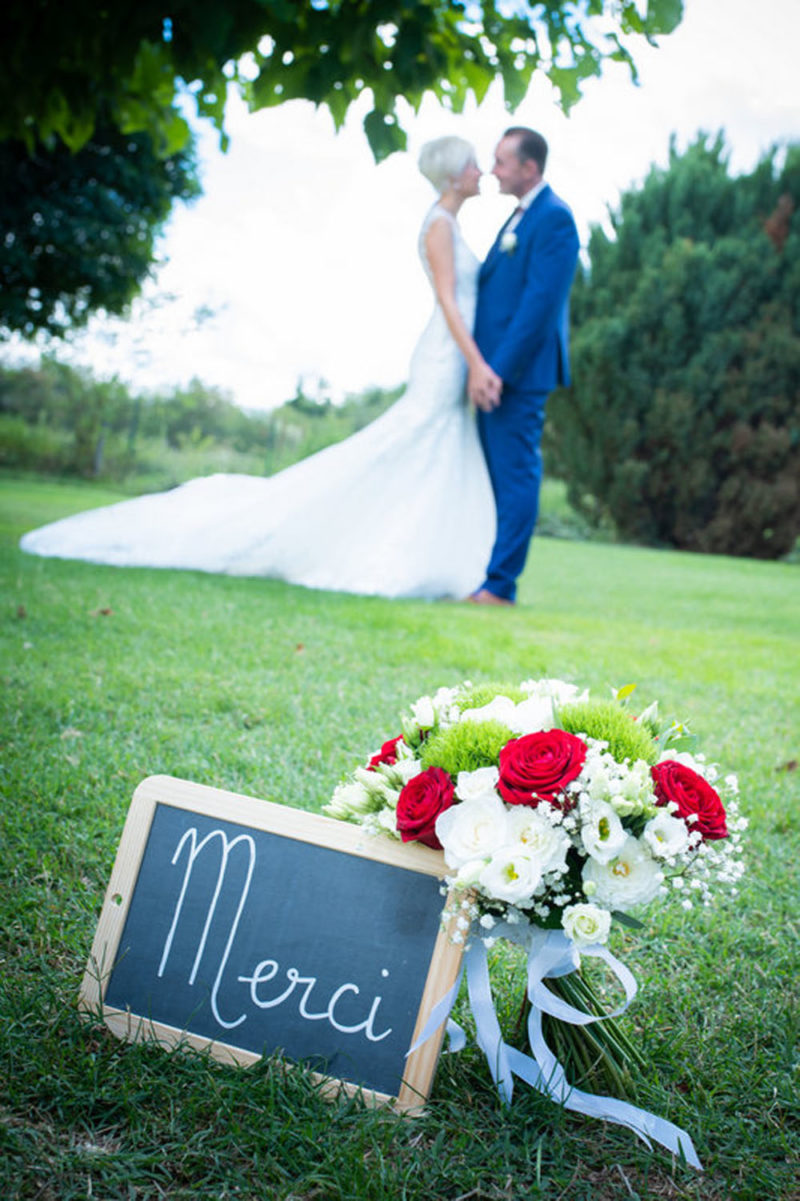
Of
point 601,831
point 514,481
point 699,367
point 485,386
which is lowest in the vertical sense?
point 601,831

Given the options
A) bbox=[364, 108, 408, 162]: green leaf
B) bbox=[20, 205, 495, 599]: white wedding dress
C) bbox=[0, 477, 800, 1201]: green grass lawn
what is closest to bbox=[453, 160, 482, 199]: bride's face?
bbox=[20, 205, 495, 599]: white wedding dress

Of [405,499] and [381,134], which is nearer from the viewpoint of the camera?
[381,134]

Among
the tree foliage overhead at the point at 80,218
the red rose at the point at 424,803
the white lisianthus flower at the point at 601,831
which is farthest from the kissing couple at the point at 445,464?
the tree foliage overhead at the point at 80,218

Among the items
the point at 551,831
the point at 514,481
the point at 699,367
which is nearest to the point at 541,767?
the point at 551,831

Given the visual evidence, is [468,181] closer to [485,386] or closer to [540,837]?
[485,386]

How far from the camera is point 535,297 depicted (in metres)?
5.66

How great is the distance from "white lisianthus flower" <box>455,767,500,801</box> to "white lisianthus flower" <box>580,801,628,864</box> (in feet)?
0.39

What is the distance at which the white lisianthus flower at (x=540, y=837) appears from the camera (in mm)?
1142

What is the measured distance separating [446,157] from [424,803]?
5748mm

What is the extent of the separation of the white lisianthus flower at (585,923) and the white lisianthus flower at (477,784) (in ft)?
0.57

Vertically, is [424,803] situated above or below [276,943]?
above

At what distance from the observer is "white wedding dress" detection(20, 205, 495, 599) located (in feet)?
20.0

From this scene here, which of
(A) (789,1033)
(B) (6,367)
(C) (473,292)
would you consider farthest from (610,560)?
(B) (6,367)

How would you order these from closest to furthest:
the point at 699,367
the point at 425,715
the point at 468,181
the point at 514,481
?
the point at 425,715 < the point at 514,481 < the point at 468,181 < the point at 699,367
